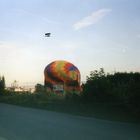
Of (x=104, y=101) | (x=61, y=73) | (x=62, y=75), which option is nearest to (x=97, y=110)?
(x=104, y=101)

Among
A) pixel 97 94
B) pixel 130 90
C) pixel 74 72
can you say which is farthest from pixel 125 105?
pixel 74 72

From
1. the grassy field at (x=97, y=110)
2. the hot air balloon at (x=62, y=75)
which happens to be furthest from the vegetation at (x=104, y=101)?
the hot air balloon at (x=62, y=75)

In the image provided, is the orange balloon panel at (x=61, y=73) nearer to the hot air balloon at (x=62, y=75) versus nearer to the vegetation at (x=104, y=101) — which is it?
the hot air balloon at (x=62, y=75)

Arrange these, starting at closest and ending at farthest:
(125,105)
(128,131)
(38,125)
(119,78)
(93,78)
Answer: (128,131) → (38,125) → (125,105) → (93,78) → (119,78)

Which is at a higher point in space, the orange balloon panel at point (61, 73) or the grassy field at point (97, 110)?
the orange balloon panel at point (61, 73)

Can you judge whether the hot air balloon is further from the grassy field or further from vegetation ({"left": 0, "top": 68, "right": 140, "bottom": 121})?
the grassy field

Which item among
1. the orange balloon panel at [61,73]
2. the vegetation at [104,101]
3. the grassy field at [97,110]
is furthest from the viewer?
the orange balloon panel at [61,73]

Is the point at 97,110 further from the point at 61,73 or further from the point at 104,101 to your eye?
the point at 61,73

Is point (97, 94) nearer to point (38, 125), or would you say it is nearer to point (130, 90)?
point (130, 90)

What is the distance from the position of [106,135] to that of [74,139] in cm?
176

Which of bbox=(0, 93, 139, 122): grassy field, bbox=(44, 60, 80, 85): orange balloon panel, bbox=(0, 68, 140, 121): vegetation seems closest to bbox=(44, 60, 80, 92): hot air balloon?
bbox=(44, 60, 80, 85): orange balloon panel

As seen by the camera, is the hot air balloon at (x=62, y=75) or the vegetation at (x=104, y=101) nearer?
the vegetation at (x=104, y=101)

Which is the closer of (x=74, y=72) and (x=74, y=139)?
(x=74, y=139)

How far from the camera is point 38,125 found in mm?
19609
